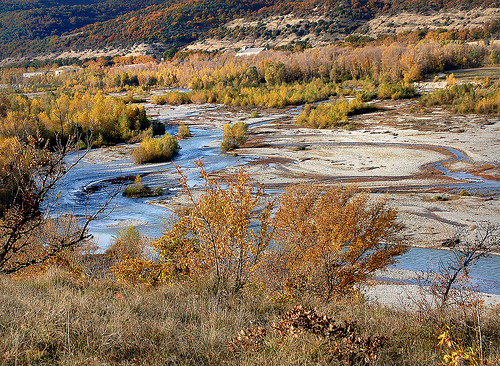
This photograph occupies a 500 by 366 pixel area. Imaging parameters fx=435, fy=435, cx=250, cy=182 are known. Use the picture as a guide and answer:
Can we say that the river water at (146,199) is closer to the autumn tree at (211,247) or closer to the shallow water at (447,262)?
the shallow water at (447,262)

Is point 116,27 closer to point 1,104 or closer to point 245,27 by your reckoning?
point 245,27

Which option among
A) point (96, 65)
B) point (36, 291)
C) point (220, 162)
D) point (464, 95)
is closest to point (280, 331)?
point (36, 291)

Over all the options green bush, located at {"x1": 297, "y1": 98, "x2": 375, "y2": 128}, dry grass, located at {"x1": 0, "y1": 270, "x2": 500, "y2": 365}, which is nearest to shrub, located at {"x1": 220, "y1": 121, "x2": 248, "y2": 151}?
green bush, located at {"x1": 297, "y1": 98, "x2": 375, "y2": 128}

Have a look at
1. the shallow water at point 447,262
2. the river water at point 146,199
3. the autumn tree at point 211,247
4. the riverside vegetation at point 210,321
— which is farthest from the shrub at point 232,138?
the autumn tree at point 211,247

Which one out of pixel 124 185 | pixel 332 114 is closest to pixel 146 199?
pixel 124 185

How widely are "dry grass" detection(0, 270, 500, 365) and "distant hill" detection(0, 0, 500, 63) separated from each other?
130m

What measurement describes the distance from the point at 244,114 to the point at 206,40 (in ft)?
371

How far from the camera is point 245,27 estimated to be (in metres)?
165

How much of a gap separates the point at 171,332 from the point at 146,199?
21201 mm

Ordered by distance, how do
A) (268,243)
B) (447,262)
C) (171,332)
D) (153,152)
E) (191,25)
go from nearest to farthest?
1. (171,332)
2. (268,243)
3. (447,262)
4. (153,152)
5. (191,25)

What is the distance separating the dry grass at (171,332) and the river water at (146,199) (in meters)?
5.80

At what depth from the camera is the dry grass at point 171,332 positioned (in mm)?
4418

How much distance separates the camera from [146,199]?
84.1ft

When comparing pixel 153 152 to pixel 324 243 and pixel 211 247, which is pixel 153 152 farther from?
pixel 211 247
